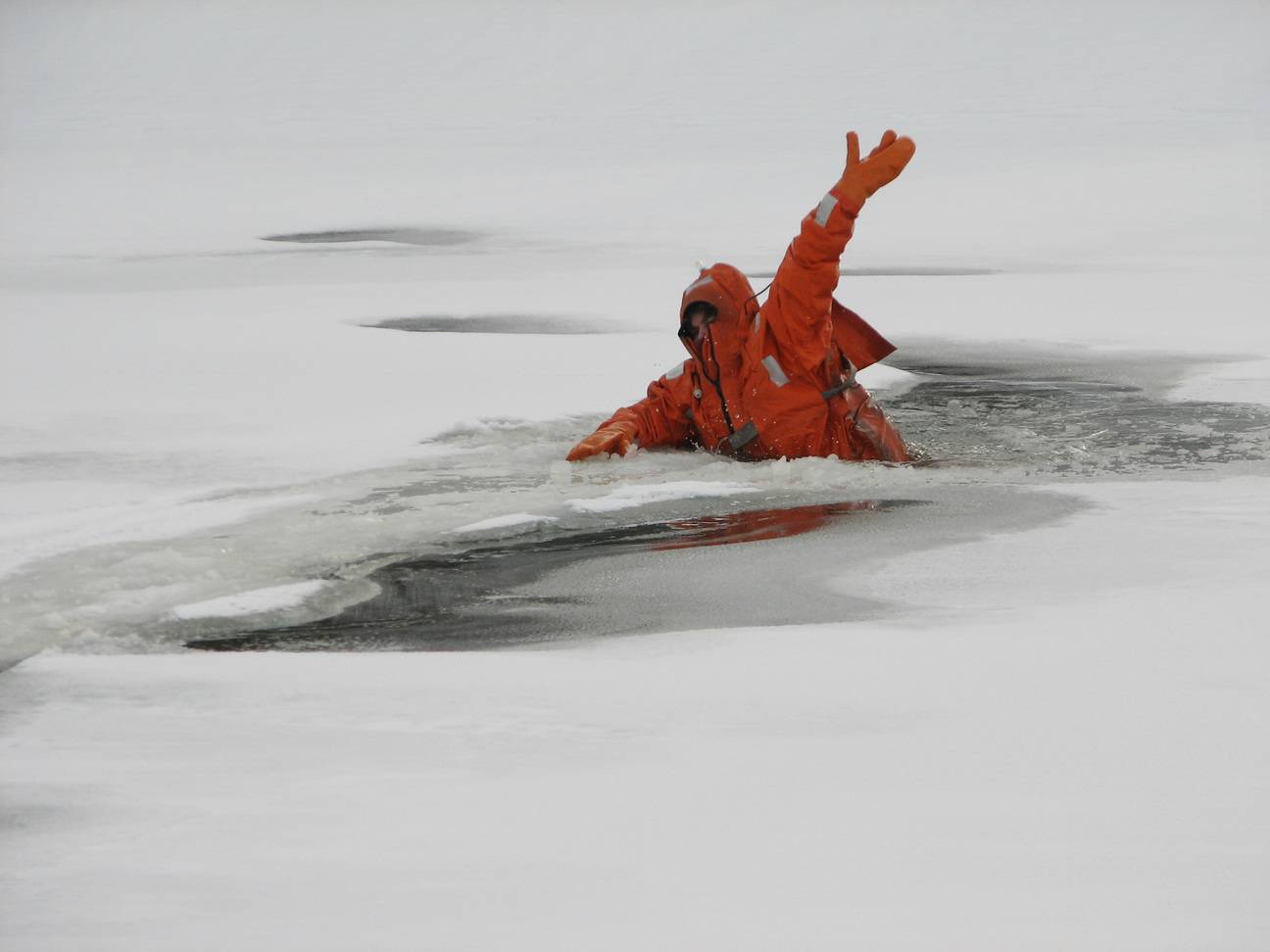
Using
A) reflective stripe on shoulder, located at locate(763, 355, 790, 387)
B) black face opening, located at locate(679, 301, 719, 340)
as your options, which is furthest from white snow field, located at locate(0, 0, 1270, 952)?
black face opening, located at locate(679, 301, 719, 340)

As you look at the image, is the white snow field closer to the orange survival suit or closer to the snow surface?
the snow surface

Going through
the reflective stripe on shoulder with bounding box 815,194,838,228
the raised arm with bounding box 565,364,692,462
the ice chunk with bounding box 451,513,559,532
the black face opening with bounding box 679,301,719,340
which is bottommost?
the ice chunk with bounding box 451,513,559,532

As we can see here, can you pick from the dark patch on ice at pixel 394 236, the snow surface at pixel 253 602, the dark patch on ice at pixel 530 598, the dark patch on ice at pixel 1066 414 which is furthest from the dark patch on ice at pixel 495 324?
the snow surface at pixel 253 602

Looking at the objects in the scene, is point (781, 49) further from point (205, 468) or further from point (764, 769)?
point (764, 769)

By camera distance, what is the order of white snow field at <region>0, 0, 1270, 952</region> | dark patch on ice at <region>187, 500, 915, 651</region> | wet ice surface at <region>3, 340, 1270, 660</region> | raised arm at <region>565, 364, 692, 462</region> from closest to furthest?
white snow field at <region>0, 0, 1270, 952</region>, dark patch on ice at <region>187, 500, 915, 651</region>, wet ice surface at <region>3, 340, 1270, 660</region>, raised arm at <region>565, 364, 692, 462</region>

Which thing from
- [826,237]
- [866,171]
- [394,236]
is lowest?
[826,237]

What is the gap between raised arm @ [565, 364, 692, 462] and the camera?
567cm

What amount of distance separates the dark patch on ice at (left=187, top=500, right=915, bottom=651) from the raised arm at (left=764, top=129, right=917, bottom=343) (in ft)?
2.39

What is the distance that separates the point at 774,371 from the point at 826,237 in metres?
0.47

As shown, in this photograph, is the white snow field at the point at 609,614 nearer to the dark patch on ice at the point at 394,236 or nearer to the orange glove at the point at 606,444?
the orange glove at the point at 606,444

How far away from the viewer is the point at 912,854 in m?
2.67

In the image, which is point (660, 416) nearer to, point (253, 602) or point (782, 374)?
point (782, 374)

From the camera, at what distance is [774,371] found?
17.7 feet

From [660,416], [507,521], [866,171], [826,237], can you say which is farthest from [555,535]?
[866,171]
